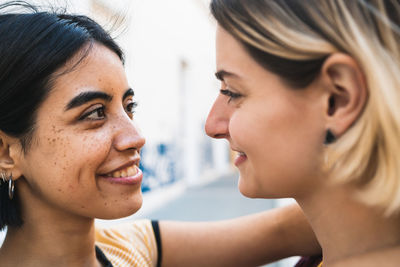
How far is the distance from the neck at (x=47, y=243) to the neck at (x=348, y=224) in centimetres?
84

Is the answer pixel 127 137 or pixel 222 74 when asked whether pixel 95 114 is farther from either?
pixel 222 74

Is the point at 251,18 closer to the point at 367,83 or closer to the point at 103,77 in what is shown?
the point at 367,83

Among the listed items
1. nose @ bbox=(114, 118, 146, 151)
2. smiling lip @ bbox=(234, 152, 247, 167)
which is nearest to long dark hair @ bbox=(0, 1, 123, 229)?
nose @ bbox=(114, 118, 146, 151)

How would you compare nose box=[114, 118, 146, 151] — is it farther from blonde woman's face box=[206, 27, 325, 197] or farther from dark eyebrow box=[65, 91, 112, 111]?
blonde woman's face box=[206, 27, 325, 197]

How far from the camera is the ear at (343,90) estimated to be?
893 millimetres

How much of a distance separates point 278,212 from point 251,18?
915 mm

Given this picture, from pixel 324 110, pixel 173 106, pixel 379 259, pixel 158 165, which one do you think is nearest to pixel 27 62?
pixel 324 110

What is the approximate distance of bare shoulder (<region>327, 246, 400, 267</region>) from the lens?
937 mm

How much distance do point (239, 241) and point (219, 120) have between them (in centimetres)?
67

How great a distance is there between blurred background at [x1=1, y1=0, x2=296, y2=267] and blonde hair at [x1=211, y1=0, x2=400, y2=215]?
2.42 m

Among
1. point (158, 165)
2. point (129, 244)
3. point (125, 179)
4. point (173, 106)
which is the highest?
point (125, 179)

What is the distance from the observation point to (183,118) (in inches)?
337

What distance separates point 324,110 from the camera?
0.96 metres

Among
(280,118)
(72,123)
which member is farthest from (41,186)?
(280,118)
